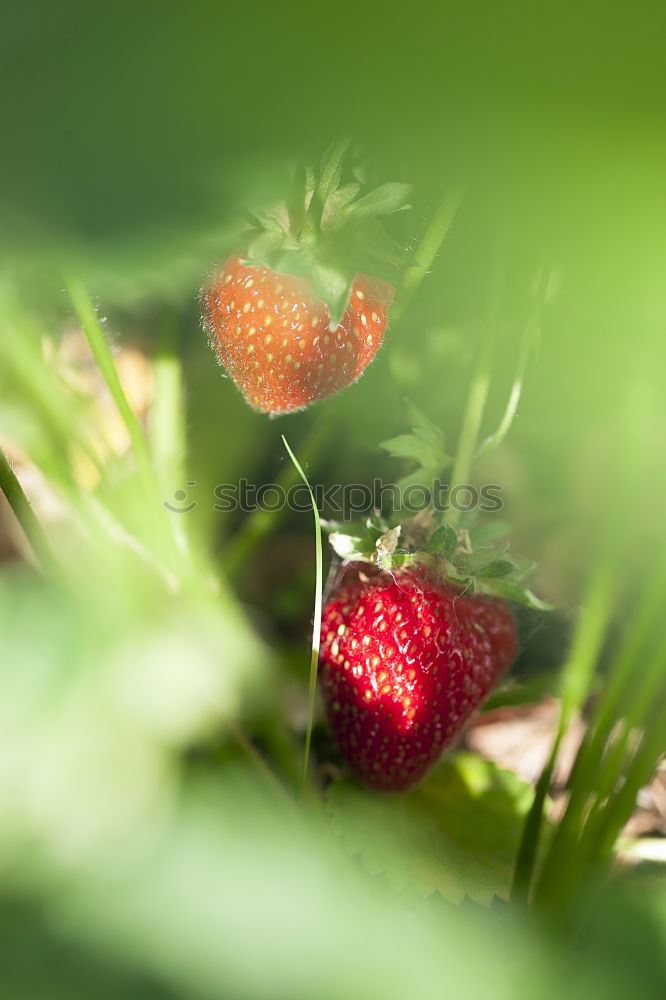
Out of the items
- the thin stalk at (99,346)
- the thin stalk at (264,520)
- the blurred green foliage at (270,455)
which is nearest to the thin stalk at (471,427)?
the blurred green foliage at (270,455)

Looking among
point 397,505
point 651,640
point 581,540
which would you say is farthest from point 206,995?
point 581,540

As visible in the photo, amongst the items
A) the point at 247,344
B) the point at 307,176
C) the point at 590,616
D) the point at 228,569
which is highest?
the point at 307,176

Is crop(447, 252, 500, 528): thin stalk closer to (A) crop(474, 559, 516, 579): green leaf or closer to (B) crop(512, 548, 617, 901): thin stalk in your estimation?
(A) crop(474, 559, 516, 579): green leaf

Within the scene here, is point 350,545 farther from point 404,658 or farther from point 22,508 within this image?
point 22,508

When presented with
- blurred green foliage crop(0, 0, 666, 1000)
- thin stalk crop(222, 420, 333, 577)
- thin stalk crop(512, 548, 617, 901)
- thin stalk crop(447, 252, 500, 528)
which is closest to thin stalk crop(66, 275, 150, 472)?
blurred green foliage crop(0, 0, 666, 1000)

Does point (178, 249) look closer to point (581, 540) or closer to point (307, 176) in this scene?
point (307, 176)

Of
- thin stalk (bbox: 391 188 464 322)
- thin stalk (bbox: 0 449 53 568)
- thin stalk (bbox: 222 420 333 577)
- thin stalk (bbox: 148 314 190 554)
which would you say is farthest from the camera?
thin stalk (bbox: 148 314 190 554)
